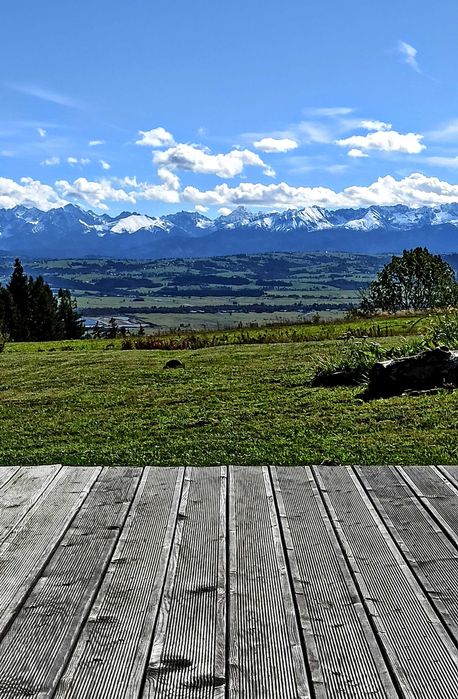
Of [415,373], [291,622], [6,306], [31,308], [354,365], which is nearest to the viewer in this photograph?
[291,622]

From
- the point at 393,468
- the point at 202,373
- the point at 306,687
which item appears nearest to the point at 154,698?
the point at 306,687

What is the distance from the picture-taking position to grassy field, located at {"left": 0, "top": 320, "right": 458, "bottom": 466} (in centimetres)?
698

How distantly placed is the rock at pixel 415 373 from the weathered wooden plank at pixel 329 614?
6.32m

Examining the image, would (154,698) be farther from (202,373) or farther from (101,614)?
(202,373)

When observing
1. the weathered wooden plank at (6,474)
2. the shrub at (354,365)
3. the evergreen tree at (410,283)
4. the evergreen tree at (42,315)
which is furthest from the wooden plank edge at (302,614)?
the evergreen tree at (42,315)

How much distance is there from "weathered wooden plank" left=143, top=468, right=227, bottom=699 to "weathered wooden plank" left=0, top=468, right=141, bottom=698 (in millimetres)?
334

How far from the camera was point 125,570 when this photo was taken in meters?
3.17

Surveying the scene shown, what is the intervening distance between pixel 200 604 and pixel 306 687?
0.69m

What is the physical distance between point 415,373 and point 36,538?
7815 mm

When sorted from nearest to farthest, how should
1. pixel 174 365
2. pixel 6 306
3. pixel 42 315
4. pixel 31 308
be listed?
pixel 174 365 < pixel 6 306 < pixel 31 308 < pixel 42 315

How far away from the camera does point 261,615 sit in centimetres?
272

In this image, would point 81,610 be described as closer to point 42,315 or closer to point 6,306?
point 6,306

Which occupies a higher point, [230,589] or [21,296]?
[21,296]

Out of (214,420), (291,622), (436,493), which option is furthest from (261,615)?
(214,420)
